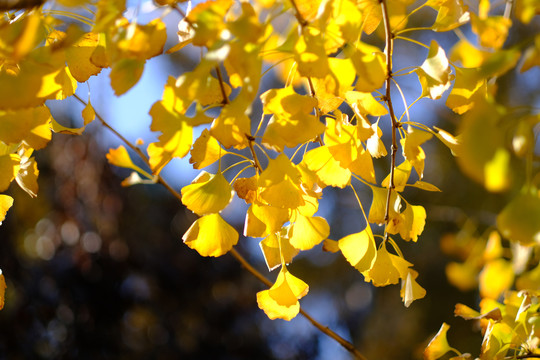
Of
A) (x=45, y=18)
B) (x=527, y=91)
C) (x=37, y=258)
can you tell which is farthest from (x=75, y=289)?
(x=527, y=91)

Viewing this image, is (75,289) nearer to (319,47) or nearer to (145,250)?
(145,250)

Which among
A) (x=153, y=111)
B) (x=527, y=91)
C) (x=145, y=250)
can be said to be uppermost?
(x=153, y=111)

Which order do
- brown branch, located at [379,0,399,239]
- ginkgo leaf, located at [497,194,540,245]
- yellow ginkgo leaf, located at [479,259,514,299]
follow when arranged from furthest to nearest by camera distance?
yellow ginkgo leaf, located at [479,259,514,299]
brown branch, located at [379,0,399,239]
ginkgo leaf, located at [497,194,540,245]

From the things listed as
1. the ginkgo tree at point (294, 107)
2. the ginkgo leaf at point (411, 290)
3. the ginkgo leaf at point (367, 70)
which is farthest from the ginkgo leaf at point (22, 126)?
the ginkgo leaf at point (411, 290)

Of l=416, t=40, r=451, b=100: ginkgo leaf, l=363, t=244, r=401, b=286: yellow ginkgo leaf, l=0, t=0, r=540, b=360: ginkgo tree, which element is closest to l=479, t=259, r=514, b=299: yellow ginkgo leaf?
l=0, t=0, r=540, b=360: ginkgo tree

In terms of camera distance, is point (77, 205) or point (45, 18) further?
point (77, 205)

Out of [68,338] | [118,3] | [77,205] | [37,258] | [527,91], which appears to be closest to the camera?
[118,3]

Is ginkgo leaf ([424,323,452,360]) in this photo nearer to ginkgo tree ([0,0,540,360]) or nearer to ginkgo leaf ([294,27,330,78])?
ginkgo tree ([0,0,540,360])
